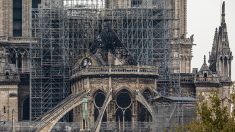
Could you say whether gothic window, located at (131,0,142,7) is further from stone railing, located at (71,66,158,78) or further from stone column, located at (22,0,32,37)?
stone railing, located at (71,66,158,78)

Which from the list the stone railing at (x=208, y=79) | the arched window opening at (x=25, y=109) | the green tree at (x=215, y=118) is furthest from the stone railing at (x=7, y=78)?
the green tree at (x=215, y=118)

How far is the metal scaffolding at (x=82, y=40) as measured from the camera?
154625mm

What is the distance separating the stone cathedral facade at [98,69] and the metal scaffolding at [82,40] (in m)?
1.82

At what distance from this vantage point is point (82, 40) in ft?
513

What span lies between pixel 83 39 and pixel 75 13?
2963mm

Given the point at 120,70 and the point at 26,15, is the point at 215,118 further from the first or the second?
the point at 26,15

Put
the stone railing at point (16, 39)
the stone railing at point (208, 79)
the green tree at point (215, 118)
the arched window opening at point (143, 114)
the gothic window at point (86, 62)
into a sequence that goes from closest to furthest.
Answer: the green tree at point (215, 118) < the arched window opening at point (143, 114) < the gothic window at point (86, 62) < the stone railing at point (208, 79) < the stone railing at point (16, 39)

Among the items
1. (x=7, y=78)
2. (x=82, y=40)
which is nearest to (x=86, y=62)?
(x=82, y=40)

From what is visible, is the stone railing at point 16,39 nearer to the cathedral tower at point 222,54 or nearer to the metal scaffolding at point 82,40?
the metal scaffolding at point 82,40

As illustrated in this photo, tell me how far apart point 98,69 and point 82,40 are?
26.1ft

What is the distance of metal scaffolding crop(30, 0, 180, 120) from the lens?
507 feet

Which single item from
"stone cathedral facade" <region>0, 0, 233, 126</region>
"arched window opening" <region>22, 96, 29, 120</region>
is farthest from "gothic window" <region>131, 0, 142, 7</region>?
"arched window opening" <region>22, 96, 29, 120</region>

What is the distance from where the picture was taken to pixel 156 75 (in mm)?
150250

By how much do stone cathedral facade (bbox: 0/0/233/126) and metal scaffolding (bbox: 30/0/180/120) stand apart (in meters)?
1.82
